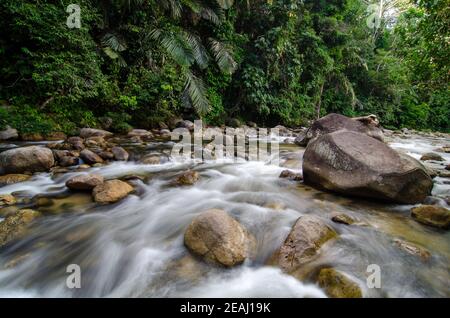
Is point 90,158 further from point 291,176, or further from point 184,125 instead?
point 184,125

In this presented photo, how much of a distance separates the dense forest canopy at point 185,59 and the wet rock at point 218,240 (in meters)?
3.78

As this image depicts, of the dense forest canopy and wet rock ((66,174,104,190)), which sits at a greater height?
the dense forest canopy

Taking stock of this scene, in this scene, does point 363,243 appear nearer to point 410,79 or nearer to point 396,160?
point 396,160

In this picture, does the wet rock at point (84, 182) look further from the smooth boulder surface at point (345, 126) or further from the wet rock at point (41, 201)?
the smooth boulder surface at point (345, 126)

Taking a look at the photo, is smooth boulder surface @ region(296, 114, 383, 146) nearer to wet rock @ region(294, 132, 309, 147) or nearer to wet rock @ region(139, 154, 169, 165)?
wet rock @ region(294, 132, 309, 147)

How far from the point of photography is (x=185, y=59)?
9.20 metres

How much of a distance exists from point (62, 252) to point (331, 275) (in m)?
2.54

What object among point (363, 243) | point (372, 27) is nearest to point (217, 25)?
point (363, 243)

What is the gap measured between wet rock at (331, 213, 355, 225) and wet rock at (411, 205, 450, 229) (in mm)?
836

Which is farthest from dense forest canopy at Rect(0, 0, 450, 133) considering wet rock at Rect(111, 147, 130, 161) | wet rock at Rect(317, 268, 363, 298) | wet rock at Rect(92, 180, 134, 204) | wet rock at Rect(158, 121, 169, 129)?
wet rock at Rect(92, 180, 134, 204)

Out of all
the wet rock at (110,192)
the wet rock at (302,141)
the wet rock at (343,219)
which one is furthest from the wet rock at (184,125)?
the wet rock at (343,219)

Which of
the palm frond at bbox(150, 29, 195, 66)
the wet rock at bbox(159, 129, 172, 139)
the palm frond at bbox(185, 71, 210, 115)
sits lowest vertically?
the wet rock at bbox(159, 129, 172, 139)

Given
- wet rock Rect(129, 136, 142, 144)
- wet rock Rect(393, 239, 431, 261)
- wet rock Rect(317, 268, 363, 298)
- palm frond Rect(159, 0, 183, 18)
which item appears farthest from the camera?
palm frond Rect(159, 0, 183, 18)

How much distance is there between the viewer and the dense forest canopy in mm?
6512
